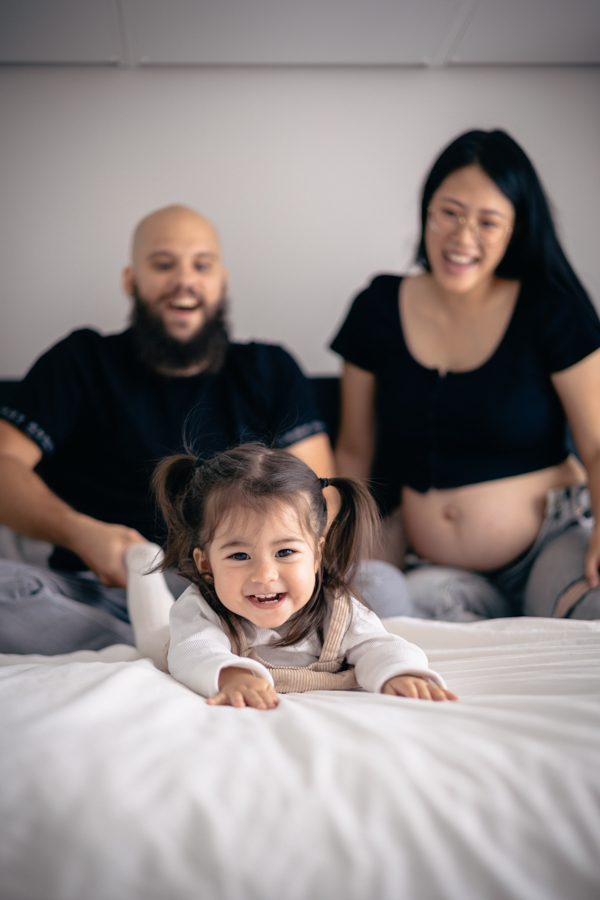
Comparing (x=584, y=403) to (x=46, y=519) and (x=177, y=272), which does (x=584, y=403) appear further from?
(x=46, y=519)

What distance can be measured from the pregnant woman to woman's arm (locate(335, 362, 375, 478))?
0.12 meters

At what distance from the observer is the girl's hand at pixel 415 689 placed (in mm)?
673

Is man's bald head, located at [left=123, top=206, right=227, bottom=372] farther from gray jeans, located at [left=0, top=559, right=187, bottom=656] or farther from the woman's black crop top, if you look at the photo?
gray jeans, located at [left=0, top=559, right=187, bottom=656]

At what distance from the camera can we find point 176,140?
1884 mm

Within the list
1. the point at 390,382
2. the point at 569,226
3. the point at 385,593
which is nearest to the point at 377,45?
the point at 569,226

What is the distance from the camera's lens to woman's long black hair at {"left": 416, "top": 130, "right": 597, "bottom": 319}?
132 centimetres

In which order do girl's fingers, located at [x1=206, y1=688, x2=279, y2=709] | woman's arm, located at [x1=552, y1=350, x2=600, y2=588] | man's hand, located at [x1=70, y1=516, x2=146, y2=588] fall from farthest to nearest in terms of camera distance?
woman's arm, located at [x1=552, y1=350, x2=600, y2=588] < man's hand, located at [x1=70, y1=516, x2=146, y2=588] < girl's fingers, located at [x1=206, y1=688, x2=279, y2=709]

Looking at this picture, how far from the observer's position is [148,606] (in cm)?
96

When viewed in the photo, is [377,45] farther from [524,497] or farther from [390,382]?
[524,497]

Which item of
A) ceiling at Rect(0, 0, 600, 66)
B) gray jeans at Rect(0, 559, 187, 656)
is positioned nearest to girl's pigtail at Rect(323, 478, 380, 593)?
gray jeans at Rect(0, 559, 187, 656)

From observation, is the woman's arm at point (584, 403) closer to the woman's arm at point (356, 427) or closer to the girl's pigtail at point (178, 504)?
the woman's arm at point (356, 427)

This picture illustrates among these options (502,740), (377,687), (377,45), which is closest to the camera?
(502,740)

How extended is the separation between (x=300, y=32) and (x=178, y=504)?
1.52 meters

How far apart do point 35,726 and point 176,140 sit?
1.78m
